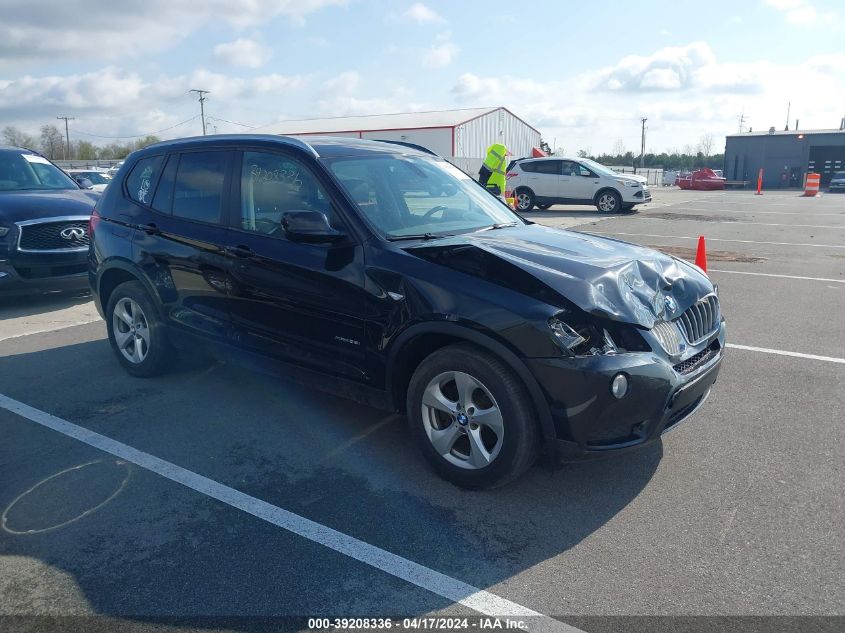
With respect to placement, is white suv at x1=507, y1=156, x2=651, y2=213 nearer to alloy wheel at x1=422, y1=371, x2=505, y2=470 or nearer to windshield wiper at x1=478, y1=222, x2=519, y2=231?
windshield wiper at x1=478, y1=222, x2=519, y2=231

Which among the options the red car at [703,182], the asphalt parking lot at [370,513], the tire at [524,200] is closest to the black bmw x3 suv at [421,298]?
the asphalt parking lot at [370,513]

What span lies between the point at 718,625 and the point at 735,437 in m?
1.89

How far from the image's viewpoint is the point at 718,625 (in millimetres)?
2629

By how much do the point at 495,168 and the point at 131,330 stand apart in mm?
8289

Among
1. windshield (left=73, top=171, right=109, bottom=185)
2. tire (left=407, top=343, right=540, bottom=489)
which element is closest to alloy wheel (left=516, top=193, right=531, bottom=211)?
windshield (left=73, top=171, right=109, bottom=185)

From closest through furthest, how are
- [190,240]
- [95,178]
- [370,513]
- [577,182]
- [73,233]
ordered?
[370,513] < [190,240] < [73,233] < [577,182] < [95,178]

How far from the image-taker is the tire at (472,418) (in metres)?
3.38

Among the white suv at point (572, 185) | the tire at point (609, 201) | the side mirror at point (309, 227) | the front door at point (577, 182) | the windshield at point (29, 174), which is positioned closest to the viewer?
the side mirror at point (309, 227)

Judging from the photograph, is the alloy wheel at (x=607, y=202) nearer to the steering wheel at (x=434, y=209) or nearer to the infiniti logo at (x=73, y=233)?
the infiniti logo at (x=73, y=233)

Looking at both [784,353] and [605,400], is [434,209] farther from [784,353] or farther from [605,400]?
[784,353]

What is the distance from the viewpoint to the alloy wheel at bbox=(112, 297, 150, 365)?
5.46m

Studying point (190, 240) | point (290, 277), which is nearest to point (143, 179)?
point (190, 240)

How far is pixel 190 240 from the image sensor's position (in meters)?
4.83

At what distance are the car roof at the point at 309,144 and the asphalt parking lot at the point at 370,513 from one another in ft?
5.78
